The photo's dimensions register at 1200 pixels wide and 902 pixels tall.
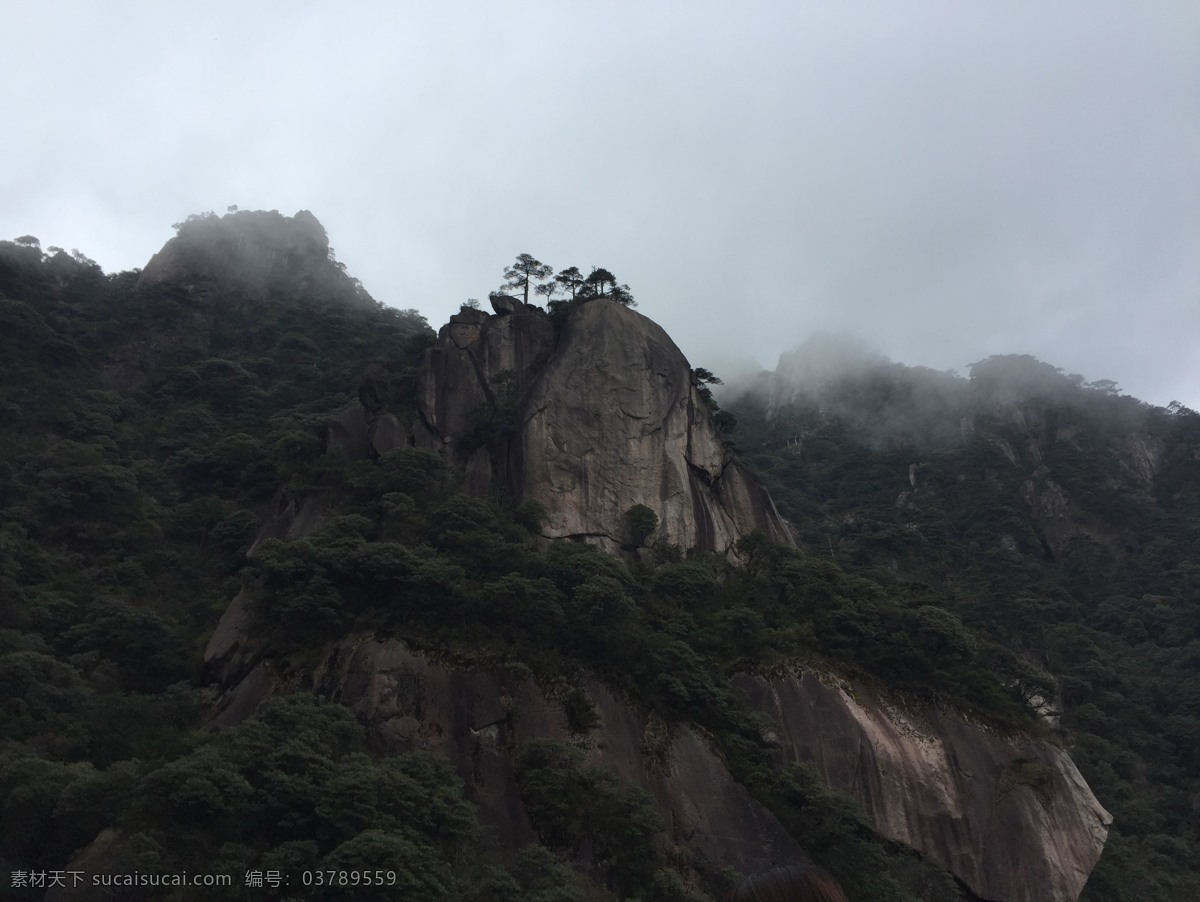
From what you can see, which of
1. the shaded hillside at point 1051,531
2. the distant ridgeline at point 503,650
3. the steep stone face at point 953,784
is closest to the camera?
the distant ridgeline at point 503,650

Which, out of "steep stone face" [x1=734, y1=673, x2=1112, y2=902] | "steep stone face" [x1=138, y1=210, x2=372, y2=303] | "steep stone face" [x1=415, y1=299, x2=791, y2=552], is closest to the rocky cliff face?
"steep stone face" [x1=734, y1=673, x2=1112, y2=902]

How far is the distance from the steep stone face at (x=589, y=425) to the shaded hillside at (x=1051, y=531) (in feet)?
28.0

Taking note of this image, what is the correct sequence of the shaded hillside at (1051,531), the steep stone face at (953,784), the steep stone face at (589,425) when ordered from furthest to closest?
the shaded hillside at (1051,531) → the steep stone face at (589,425) → the steep stone face at (953,784)

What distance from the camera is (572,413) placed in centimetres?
3472

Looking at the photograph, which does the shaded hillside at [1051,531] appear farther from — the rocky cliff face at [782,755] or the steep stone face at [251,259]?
the steep stone face at [251,259]

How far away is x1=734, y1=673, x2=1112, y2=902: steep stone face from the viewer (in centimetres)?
2511

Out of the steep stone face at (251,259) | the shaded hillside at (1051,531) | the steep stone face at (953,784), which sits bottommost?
the steep stone face at (953,784)

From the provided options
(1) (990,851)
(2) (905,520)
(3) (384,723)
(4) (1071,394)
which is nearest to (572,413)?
(3) (384,723)

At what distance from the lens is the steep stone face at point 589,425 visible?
33.5 meters

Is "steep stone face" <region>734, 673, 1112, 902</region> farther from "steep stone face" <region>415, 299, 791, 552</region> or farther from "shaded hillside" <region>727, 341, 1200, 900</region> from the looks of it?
"steep stone face" <region>415, 299, 791, 552</region>

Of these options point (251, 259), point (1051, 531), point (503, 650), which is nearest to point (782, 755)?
point (503, 650)

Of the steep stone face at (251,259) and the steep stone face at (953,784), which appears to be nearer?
the steep stone face at (953,784)

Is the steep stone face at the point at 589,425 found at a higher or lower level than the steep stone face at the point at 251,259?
lower

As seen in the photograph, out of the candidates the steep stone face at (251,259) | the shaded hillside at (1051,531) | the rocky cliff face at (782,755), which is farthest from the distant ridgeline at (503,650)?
the steep stone face at (251,259)
